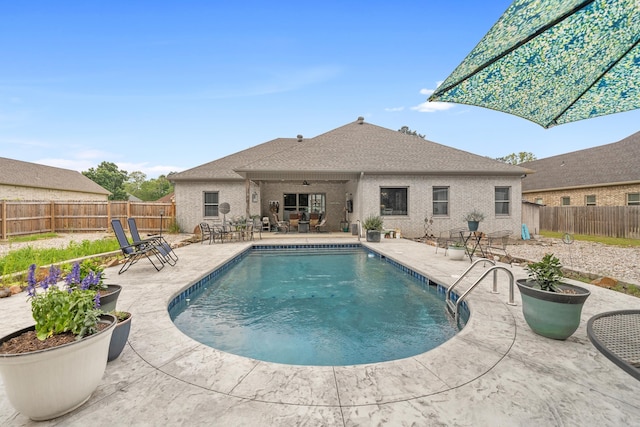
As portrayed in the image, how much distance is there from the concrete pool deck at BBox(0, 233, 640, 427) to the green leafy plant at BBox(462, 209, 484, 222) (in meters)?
10.8

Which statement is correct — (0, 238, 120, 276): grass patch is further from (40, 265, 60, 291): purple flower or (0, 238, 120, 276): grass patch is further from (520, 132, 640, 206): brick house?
(520, 132, 640, 206): brick house

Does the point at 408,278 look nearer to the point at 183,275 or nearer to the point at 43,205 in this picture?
the point at 183,275

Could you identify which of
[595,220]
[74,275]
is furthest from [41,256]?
[595,220]

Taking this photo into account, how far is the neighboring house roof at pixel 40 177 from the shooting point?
19.8 metres

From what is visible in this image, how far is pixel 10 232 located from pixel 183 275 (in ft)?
43.0

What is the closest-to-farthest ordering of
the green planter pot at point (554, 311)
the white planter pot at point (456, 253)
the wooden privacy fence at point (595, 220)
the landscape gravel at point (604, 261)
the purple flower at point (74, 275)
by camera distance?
the purple flower at point (74, 275) < the green planter pot at point (554, 311) < the landscape gravel at point (604, 261) < the white planter pot at point (456, 253) < the wooden privacy fence at point (595, 220)

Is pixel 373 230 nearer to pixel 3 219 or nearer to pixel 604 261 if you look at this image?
pixel 604 261

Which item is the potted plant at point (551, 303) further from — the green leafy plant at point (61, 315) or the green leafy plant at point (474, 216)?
the green leafy plant at point (474, 216)

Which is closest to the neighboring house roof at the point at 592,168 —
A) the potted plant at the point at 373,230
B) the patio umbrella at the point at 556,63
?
the potted plant at the point at 373,230

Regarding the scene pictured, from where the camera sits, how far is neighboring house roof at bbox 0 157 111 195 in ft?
65.0

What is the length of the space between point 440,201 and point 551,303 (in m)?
11.7

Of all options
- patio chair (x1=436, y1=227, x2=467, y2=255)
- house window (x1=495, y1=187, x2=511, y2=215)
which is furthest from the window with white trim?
house window (x1=495, y1=187, x2=511, y2=215)

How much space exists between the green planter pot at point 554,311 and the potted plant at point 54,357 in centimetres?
398

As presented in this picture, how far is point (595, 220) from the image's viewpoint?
1482 centimetres
